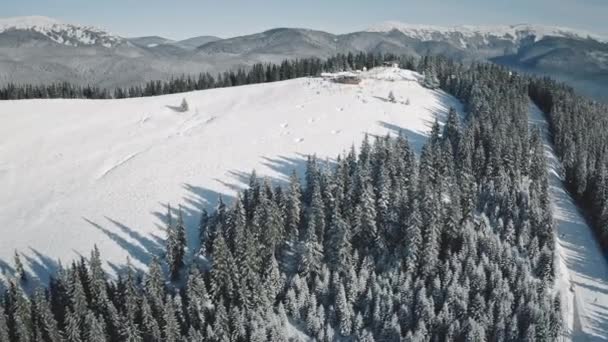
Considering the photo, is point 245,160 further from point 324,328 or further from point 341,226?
point 324,328

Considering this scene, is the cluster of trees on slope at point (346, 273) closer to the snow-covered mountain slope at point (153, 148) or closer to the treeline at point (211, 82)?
the snow-covered mountain slope at point (153, 148)

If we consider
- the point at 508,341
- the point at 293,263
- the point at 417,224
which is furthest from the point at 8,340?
the point at 508,341

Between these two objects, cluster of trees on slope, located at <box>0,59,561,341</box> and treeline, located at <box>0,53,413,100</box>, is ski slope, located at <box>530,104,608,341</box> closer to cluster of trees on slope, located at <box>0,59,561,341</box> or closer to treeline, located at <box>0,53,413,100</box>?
cluster of trees on slope, located at <box>0,59,561,341</box>

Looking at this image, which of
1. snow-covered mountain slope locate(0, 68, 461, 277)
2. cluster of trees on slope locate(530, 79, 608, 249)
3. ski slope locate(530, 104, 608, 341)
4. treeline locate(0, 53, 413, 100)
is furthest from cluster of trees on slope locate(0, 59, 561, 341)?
treeline locate(0, 53, 413, 100)

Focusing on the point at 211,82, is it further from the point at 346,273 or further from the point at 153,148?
the point at 346,273

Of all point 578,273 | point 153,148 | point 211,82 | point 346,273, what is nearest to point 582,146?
point 578,273
